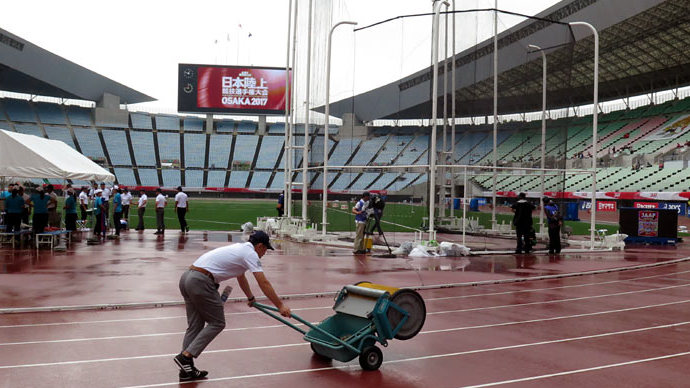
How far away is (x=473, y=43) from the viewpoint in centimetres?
2122

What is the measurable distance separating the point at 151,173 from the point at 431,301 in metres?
67.7

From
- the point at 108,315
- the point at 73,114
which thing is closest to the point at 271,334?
the point at 108,315

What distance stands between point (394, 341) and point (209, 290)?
2637 millimetres

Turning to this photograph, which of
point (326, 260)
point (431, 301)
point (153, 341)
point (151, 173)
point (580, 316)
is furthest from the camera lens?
point (151, 173)

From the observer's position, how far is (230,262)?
19.7 ft

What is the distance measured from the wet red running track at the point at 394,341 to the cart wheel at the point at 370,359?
0.11 meters

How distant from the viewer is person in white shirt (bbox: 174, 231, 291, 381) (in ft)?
19.4

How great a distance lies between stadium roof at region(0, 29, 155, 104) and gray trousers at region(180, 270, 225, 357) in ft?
191

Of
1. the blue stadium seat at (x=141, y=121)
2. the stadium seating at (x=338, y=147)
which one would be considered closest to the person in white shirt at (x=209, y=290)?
the stadium seating at (x=338, y=147)

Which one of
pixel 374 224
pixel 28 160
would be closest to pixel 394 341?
pixel 374 224

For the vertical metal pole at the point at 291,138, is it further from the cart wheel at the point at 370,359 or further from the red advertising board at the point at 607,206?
the red advertising board at the point at 607,206

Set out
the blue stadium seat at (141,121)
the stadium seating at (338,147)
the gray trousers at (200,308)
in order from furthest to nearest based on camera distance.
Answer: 1. the blue stadium seat at (141,121)
2. the stadium seating at (338,147)
3. the gray trousers at (200,308)

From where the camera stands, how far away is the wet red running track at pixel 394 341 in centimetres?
616

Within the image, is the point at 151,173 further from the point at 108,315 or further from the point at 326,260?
the point at 108,315
